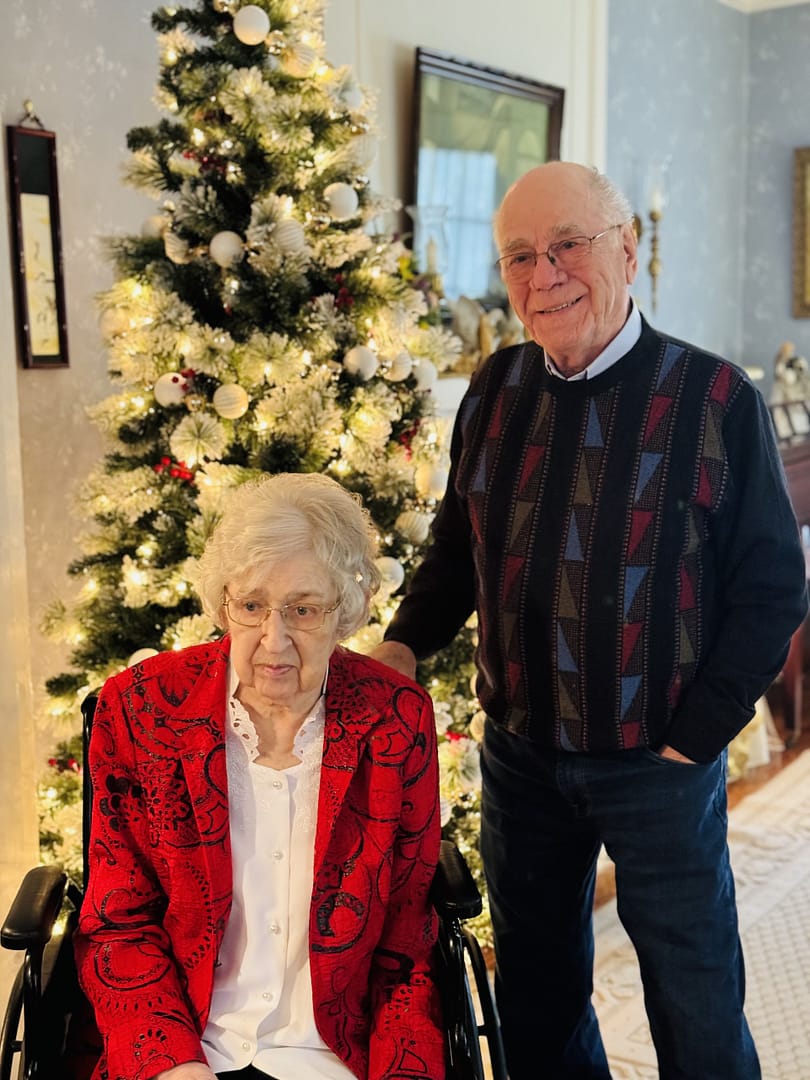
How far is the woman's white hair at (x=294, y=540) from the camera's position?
1574 millimetres

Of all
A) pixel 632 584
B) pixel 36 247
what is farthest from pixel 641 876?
pixel 36 247

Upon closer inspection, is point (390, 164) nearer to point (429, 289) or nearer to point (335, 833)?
point (429, 289)

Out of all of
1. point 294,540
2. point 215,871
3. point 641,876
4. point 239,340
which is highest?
point 239,340

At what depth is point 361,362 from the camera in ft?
7.89

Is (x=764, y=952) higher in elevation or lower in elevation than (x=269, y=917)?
lower

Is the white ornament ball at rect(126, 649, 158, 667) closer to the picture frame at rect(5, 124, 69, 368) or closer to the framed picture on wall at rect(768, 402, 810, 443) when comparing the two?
the picture frame at rect(5, 124, 69, 368)

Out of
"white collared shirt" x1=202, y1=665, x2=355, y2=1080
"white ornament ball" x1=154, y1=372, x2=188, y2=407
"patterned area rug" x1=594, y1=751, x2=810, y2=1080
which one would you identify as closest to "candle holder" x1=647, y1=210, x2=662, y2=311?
"patterned area rug" x1=594, y1=751, x2=810, y2=1080

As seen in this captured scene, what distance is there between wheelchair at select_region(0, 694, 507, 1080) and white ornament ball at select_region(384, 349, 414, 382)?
110 centimetres

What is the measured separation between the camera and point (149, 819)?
160 cm

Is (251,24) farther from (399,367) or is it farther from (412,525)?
(412,525)

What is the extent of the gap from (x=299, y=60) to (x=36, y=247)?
785 mm

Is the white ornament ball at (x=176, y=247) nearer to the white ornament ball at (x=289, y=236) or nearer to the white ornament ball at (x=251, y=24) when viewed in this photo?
the white ornament ball at (x=289, y=236)

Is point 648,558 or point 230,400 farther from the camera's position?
point 230,400

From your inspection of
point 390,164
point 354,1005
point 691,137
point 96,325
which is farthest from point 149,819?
point 691,137
